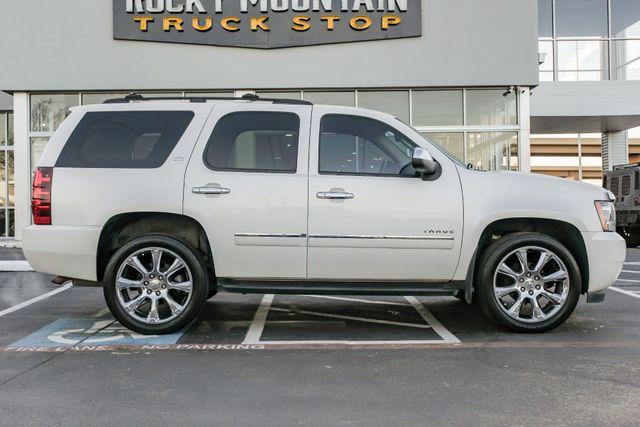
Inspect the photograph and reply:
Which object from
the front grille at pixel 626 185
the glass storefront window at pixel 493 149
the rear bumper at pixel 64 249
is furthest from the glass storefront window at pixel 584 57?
the rear bumper at pixel 64 249

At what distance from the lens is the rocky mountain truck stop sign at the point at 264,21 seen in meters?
15.2

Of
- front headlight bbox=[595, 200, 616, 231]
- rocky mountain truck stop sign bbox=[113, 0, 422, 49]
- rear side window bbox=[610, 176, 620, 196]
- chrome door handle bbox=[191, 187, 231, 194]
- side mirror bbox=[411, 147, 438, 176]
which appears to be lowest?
front headlight bbox=[595, 200, 616, 231]

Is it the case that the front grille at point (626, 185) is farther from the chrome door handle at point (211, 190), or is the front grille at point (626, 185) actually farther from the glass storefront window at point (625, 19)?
the chrome door handle at point (211, 190)

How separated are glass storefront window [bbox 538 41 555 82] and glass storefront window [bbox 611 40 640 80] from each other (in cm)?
215

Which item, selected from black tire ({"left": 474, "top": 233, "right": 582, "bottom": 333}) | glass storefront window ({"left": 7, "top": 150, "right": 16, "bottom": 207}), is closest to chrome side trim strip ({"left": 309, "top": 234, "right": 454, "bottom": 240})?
black tire ({"left": 474, "top": 233, "right": 582, "bottom": 333})

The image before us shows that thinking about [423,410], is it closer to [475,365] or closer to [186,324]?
[475,365]

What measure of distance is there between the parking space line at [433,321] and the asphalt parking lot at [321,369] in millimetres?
26

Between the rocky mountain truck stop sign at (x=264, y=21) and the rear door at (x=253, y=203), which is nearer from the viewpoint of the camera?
the rear door at (x=253, y=203)

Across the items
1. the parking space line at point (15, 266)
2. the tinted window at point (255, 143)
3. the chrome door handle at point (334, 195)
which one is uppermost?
the tinted window at point (255, 143)

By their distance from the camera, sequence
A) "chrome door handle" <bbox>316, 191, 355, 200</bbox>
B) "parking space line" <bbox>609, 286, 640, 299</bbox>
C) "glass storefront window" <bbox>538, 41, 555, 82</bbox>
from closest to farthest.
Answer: "chrome door handle" <bbox>316, 191, 355, 200</bbox> < "parking space line" <bbox>609, 286, 640, 299</bbox> < "glass storefront window" <bbox>538, 41, 555, 82</bbox>

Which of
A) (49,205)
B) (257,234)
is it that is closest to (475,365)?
(257,234)

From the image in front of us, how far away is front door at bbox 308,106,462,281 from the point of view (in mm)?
4898

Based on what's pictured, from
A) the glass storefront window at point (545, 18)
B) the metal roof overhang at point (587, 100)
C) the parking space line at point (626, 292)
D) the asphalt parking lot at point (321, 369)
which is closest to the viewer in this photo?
the asphalt parking lot at point (321, 369)

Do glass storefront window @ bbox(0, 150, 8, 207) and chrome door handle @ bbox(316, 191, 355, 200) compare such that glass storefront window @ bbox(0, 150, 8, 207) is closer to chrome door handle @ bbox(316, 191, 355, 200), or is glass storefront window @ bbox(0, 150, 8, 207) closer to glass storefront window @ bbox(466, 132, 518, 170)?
glass storefront window @ bbox(466, 132, 518, 170)
